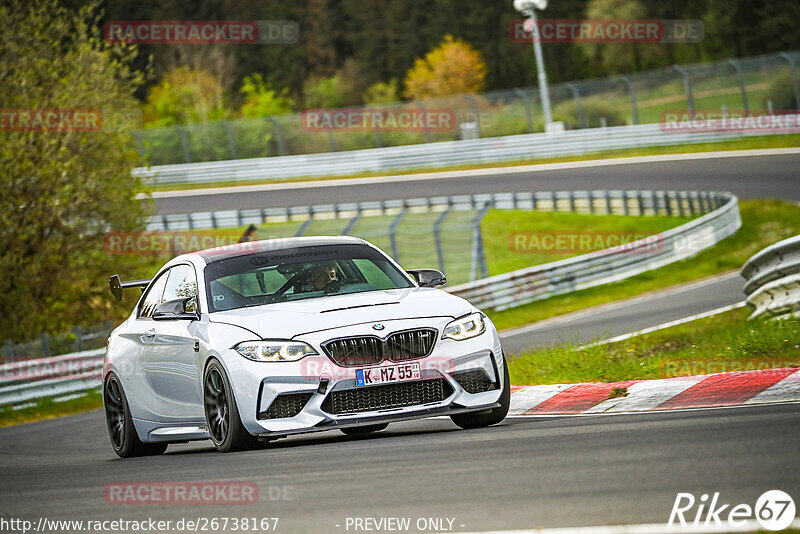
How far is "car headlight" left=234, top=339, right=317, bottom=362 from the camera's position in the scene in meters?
8.37

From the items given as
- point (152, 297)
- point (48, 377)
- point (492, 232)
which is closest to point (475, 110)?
point (492, 232)

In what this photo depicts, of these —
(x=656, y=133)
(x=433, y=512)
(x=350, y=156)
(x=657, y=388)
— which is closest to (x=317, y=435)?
(x=657, y=388)

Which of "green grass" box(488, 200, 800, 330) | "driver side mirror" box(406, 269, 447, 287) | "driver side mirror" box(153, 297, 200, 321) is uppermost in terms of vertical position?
"driver side mirror" box(153, 297, 200, 321)

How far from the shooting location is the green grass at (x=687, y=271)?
26.3 meters

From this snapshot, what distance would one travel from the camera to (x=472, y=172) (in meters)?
47.9

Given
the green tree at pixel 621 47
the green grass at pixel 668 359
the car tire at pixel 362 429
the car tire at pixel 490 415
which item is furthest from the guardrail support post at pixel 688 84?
the green tree at pixel 621 47

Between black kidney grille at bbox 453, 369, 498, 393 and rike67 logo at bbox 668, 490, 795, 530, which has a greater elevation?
rike67 logo at bbox 668, 490, 795, 530

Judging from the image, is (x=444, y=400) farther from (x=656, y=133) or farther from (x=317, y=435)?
(x=656, y=133)

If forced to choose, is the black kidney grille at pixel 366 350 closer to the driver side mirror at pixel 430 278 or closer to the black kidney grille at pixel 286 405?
the black kidney grille at pixel 286 405

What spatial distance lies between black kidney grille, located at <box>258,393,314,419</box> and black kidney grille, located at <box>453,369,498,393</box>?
3.39 ft

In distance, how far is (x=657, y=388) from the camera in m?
9.30

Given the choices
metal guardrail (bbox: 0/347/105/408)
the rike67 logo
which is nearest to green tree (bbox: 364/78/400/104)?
metal guardrail (bbox: 0/347/105/408)

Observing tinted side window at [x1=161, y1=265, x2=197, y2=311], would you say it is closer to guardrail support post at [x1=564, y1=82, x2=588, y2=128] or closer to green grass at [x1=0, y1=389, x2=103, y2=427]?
green grass at [x1=0, y1=389, x2=103, y2=427]

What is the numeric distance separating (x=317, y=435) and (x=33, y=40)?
1961 centimetres
